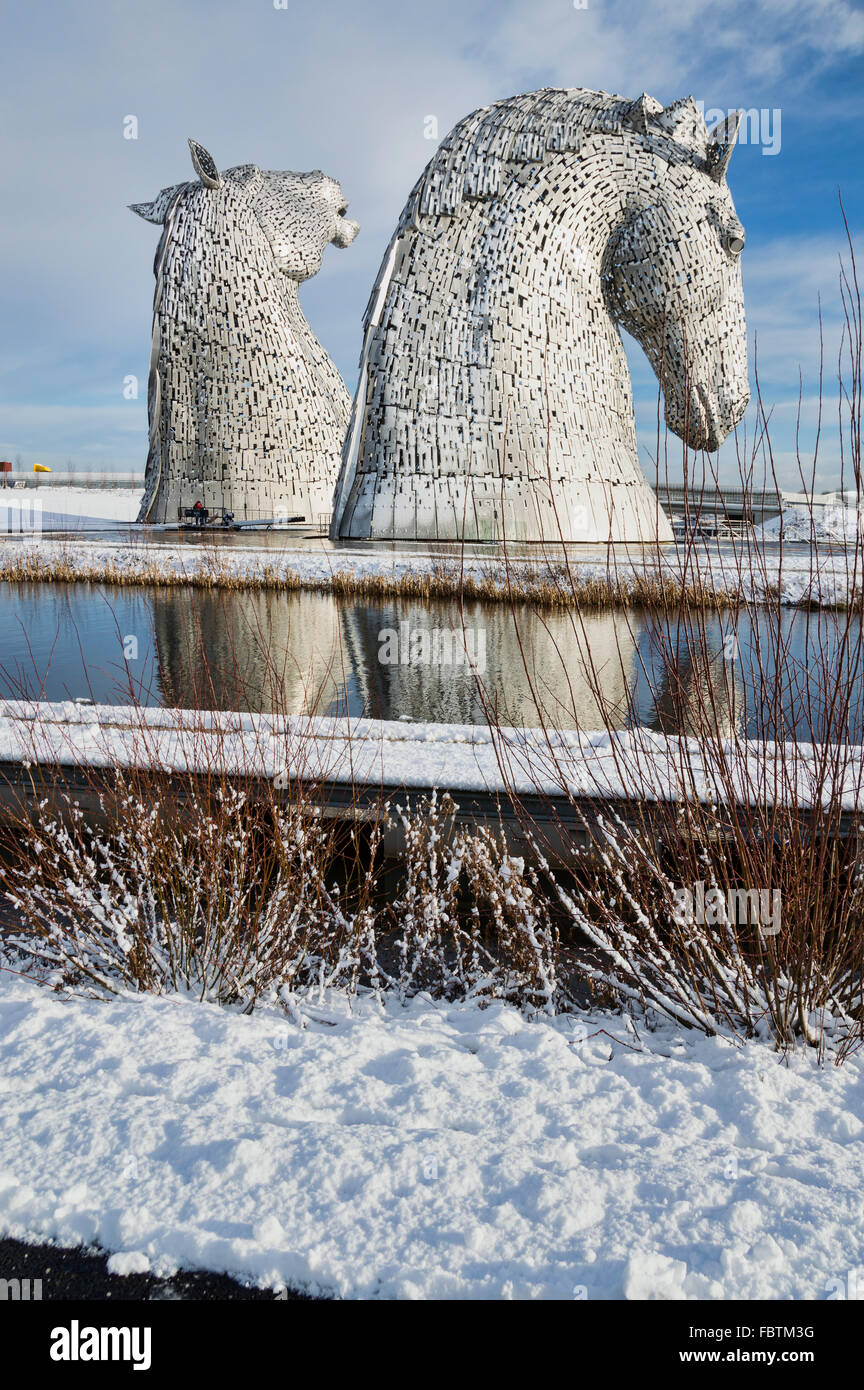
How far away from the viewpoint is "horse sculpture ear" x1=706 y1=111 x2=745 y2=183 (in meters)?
13.7

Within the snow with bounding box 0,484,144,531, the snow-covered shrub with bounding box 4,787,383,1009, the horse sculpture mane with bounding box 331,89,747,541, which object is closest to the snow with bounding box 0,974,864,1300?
the snow-covered shrub with bounding box 4,787,383,1009

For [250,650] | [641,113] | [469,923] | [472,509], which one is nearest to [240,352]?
[472,509]

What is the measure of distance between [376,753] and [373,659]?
159 inches

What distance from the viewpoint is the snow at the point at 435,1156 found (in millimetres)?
1544

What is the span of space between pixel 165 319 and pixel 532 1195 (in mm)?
23025

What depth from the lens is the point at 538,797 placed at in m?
3.25

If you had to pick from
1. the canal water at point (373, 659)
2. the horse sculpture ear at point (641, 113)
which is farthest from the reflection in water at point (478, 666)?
the horse sculpture ear at point (641, 113)

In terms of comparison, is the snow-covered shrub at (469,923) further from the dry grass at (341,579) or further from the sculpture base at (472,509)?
the sculpture base at (472,509)

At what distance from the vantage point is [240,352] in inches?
840

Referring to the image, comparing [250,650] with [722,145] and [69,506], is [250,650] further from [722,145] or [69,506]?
[69,506]

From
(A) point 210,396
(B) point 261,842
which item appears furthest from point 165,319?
(B) point 261,842

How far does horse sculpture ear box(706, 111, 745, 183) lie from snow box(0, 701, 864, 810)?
13.8 meters

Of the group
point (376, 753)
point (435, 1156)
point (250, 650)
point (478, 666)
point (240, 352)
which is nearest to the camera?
point (435, 1156)

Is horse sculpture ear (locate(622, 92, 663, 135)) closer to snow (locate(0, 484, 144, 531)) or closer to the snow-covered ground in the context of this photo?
the snow-covered ground
